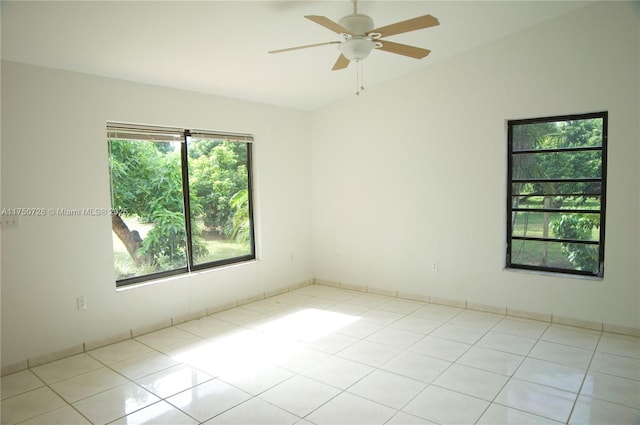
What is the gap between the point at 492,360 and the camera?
332cm

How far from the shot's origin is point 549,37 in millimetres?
3975

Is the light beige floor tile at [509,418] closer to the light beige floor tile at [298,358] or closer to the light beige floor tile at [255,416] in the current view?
the light beige floor tile at [255,416]

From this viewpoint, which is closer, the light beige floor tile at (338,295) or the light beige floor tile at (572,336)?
the light beige floor tile at (572,336)

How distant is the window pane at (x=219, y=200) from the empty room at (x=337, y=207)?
1.0 inches

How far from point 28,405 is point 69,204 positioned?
5.08 ft

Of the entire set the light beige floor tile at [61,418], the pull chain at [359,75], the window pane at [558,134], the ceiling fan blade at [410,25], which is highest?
the pull chain at [359,75]

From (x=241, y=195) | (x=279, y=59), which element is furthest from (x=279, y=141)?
(x=279, y=59)

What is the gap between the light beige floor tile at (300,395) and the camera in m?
2.69

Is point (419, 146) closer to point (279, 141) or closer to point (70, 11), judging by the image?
point (279, 141)

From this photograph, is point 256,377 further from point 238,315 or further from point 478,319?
point 478,319

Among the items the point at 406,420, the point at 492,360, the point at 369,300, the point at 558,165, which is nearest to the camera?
the point at 406,420

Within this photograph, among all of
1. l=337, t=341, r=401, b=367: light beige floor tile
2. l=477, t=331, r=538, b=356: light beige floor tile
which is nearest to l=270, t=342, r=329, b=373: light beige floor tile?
l=337, t=341, r=401, b=367: light beige floor tile

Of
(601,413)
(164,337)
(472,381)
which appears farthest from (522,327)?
(164,337)

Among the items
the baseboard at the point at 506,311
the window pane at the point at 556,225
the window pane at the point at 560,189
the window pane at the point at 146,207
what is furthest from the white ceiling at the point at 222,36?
the baseboard at the point at 506,311
